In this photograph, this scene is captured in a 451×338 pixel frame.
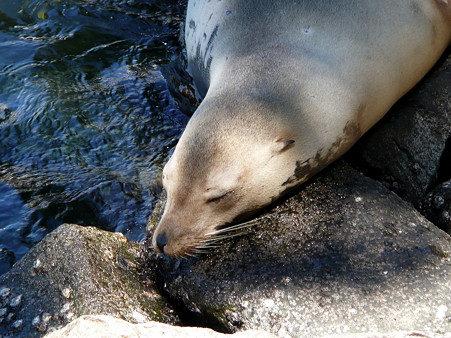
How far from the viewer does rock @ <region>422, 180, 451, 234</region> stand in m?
3.29

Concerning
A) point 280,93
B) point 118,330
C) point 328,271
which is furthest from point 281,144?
point 118,330

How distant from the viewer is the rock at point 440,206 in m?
3.29

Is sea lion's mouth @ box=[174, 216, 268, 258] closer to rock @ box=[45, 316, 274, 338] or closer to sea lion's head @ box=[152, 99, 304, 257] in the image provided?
sea lion's head @ box=[152, 99, 304, 257]

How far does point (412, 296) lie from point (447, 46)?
2.21 m

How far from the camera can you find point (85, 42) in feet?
20.7

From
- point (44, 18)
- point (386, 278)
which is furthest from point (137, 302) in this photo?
point (44, 18)

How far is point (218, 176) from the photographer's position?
10.5 ft

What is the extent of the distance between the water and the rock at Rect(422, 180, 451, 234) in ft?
5.49

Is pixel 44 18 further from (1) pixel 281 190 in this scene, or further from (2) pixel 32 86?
(1) pixel 281 190

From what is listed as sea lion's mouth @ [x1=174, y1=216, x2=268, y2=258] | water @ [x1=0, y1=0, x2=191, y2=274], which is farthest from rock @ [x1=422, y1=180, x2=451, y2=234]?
water @ [x1=0, y1=0, x2=191, y2=274]

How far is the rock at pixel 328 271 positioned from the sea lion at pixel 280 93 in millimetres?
169

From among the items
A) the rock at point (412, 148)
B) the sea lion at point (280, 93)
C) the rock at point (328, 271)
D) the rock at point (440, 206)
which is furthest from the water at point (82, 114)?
the rock at point (440, 206)

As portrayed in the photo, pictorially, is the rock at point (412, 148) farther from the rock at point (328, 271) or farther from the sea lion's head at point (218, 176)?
the sea lion's head at point (218, 176)

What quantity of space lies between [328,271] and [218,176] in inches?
28.4
